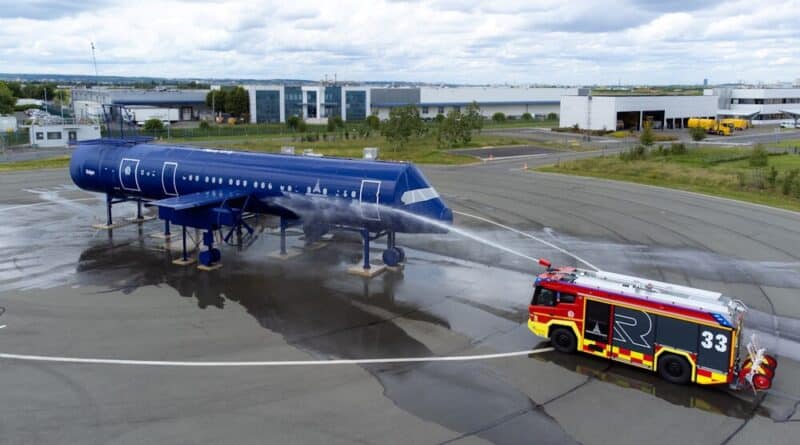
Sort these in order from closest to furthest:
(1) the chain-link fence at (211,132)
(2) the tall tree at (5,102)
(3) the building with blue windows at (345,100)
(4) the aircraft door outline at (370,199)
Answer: (4) the aircraft door outline at (370,199)
(1) the chain-link fence at (211,132)
(2) the tall tree at (5,102)
(3) the building with blue windows at (345,100)

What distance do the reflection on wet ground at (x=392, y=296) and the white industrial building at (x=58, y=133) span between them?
59.4 metres

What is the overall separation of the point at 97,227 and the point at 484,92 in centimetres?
16643

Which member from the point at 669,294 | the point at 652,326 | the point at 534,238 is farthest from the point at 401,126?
the point at 652,326

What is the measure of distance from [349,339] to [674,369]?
11.1 meters

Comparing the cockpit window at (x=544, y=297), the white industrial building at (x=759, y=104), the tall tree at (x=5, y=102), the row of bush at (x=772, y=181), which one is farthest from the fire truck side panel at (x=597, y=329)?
the tall tree at (x=5, y=102)

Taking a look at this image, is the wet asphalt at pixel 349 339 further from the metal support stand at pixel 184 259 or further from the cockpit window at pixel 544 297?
the cockpit window at pixel 544 297

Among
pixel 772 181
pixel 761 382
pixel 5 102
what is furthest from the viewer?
pixel 5 102

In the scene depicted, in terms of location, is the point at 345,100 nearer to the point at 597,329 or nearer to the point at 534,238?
the point at 534,238

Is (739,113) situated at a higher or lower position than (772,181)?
higher

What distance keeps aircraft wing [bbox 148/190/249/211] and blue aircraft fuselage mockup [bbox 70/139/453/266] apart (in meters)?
0.05

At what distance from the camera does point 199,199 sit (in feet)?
116

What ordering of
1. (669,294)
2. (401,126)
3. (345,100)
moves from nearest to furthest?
(669,294)
(401,126)
(345,100)

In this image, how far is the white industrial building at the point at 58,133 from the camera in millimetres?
97438

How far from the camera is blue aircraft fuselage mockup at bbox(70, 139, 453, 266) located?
32.1 metres
